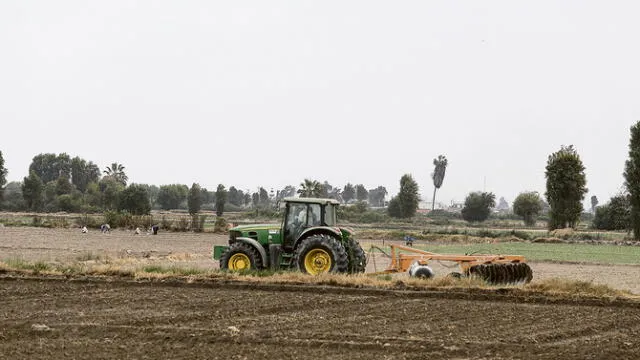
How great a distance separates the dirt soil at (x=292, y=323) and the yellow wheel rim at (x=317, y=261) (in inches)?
73.8

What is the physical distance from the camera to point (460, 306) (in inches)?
627

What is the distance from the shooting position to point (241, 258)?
837 inches

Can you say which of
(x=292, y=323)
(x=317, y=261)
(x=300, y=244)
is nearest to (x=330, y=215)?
(x=300, y=244)

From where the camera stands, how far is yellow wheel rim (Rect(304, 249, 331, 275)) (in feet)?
65.6

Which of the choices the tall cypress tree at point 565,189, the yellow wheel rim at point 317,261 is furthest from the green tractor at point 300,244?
the tall cypress tree at point 565,189

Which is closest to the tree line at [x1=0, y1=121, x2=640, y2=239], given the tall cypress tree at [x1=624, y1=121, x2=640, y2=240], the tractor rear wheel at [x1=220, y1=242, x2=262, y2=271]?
Result: the tall cypress tree at [x1=624, y1=121, x2=640, y2=240]

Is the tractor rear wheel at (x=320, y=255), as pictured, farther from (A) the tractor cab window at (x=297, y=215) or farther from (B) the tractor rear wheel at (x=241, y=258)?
(B) the tractor rear wheel at (x=241, y=258)

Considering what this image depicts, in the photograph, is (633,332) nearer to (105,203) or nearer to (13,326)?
(13,326)

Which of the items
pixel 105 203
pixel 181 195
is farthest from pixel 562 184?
pixel 181 195

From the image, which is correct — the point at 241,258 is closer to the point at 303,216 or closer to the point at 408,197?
the point at 303,216

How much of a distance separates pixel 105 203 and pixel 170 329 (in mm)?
124150

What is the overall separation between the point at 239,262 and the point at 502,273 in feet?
21.8

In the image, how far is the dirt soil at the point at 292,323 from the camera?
37.1 feet

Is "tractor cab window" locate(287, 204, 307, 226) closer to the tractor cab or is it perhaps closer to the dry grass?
the tractor cab
